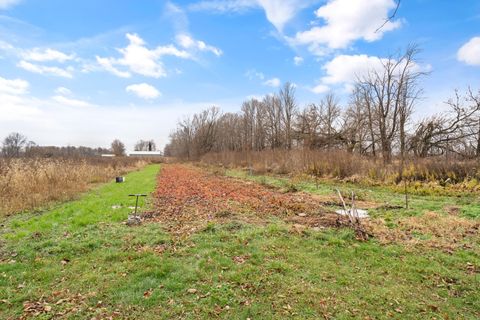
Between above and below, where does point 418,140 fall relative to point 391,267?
above

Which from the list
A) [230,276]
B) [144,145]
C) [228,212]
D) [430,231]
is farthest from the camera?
[144,145]

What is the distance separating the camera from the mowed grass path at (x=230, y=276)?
3555 mm

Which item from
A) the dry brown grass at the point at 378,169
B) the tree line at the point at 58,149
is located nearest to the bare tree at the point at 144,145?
the tree line at the point at 58,149

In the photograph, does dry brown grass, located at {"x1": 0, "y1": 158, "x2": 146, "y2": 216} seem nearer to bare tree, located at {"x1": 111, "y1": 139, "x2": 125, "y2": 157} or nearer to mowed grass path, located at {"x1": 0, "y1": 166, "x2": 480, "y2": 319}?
mowed grass path, located at {"x1": 0, "y1": 166, "x2": 480, "y2": 319}

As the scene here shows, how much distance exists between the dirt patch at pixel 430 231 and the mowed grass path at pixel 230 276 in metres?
0.43

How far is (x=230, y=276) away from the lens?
436cm

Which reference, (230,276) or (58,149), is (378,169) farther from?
(58,149)

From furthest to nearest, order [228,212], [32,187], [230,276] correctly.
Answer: [32,187] → [228,212] → [230,276]

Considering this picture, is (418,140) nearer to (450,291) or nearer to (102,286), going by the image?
(450,291)

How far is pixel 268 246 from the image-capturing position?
5.58 m

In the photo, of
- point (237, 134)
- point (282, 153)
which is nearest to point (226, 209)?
point (282, 153)

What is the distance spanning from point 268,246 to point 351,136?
27785 mm

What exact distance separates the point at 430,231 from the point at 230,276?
4.85 m

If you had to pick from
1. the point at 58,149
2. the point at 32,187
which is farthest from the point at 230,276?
the point at 58,149
